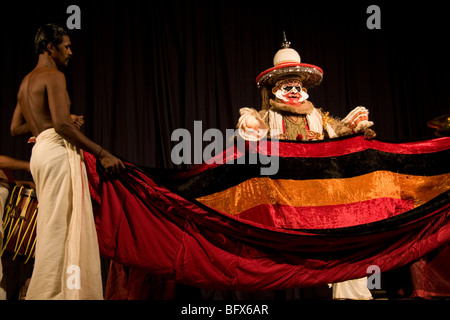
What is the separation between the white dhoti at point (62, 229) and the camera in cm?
176

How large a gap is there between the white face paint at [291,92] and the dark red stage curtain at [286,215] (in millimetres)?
935

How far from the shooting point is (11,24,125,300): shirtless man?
1776mm

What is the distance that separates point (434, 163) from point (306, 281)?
119 centimetres

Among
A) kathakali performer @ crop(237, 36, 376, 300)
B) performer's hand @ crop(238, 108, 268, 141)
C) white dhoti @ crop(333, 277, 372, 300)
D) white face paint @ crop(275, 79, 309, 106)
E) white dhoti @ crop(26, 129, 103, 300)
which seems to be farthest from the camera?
white face paint @ crop(275, 79, 309, 106)

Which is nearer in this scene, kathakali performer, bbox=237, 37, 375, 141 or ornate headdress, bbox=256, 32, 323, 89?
kathakali performer, bbox=237, 37, 375, 141

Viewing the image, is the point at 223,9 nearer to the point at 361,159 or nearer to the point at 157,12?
the point at 157,12

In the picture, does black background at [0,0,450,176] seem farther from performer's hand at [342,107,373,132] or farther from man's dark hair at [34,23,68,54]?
man's dark hair at [34,23,68,54]

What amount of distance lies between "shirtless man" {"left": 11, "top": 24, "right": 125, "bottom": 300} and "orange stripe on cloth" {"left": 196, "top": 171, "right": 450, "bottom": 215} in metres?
0.81

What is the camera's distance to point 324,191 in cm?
266

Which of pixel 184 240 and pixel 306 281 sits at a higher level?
pixel 184 240

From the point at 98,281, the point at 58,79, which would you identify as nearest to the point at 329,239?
Result: the point at 98,281

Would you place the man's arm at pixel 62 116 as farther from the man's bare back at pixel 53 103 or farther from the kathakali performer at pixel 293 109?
the kathakali performer at pixel 293 109

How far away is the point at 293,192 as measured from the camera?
8.69ft

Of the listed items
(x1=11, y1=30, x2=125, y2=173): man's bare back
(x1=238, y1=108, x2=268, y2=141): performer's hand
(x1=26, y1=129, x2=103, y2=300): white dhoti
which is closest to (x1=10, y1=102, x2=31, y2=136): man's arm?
(x1=11, y1=30, x2=125, y2=173): man's bare back
